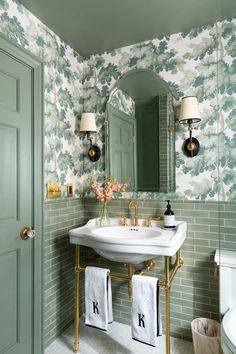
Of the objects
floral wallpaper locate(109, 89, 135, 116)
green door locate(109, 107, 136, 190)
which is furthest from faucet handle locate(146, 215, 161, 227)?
floral wallpaper locate(109, 89, 135, 116)

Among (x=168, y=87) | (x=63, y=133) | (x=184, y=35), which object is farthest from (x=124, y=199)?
(x=184, y=35)

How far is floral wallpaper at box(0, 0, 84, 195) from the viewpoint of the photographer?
1654 mm

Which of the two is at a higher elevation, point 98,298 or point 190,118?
point 190,118

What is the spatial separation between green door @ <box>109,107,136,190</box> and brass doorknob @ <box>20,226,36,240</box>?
2.82 feet

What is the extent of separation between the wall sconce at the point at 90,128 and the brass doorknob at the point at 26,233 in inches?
34.7

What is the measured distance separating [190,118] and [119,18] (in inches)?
36.2

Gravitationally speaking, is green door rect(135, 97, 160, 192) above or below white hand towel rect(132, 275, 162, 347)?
above

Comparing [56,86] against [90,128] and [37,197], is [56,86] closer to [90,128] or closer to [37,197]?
[90,128]

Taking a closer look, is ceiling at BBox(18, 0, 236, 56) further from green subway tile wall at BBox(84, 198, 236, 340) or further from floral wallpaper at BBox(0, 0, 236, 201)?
green subway tile wall at BBox(84, 198, 236, 340)

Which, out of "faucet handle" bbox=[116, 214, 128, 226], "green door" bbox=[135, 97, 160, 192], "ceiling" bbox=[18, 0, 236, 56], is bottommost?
"faucet handle" bbox=[116, 214, 128, 226]

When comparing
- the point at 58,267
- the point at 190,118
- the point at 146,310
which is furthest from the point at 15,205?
the point at 190,118

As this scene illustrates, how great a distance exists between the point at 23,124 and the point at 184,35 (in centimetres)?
144

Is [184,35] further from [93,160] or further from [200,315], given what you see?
[200,315]

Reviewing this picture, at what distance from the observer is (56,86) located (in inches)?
79.7
